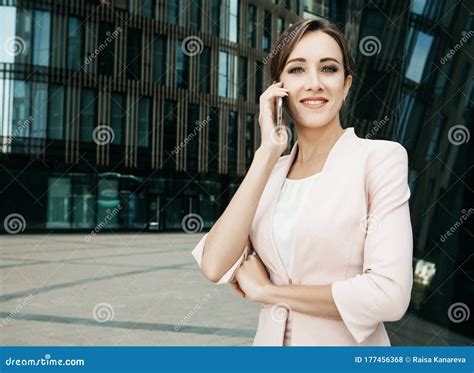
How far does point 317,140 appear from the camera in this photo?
5.88 feet

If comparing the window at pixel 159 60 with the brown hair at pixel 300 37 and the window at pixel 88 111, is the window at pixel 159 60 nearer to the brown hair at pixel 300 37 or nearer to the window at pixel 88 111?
the window at pixel 88 111

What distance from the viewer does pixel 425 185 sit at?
4.54 metres

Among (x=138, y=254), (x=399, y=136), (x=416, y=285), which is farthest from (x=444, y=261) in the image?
(x=138, y=254)

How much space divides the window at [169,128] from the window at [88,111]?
2.66m

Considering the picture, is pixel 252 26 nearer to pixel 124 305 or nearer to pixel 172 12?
pixel 172 12

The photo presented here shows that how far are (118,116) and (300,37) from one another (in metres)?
22.3

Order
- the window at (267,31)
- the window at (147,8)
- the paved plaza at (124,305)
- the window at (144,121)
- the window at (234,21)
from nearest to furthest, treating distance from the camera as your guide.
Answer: the paved plaza at (124,305) → the window at (267,31) → the window at (234,21) → the window at (144,121) → the window at (147,8)

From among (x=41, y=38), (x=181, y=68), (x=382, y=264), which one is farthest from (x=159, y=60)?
(x=382, y=264)

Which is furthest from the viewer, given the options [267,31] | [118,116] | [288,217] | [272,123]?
[118,116]

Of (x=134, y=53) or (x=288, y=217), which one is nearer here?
(x=288, y=217)

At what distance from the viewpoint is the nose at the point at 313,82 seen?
1.73 meters

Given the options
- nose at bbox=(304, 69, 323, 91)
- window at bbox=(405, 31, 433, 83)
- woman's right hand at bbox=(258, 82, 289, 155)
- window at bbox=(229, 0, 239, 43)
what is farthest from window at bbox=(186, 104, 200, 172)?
nose at bbox=(304, 69, 323, 91)

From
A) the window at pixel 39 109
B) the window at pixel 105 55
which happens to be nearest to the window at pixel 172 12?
the window at pixel 105 55
